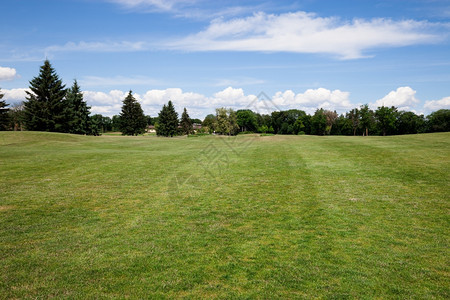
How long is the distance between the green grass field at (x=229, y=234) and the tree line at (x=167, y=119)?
52444mm

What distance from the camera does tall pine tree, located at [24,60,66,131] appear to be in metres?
56.2

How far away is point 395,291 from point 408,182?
8.13 meters

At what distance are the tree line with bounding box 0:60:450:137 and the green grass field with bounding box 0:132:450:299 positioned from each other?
172 ft

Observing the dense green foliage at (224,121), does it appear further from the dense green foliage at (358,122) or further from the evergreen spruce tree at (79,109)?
the evergreen spruce tree at (79,109)

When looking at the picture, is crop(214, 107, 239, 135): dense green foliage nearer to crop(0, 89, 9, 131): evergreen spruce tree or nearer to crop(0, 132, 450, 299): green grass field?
crop(0, 89, 9, 131): evergreen spruce tree

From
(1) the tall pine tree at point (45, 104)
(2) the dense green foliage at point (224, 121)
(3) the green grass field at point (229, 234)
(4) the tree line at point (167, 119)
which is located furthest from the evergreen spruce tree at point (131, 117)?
(3) the green grass field at point (229, 234)

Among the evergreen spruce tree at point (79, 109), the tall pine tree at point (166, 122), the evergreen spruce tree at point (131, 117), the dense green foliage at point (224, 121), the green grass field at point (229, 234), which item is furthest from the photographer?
the dense green foliage at point (224, 121)

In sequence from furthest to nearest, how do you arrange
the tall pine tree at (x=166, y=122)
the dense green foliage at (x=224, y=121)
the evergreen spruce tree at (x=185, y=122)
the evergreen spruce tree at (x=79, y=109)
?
the evergreen spruce tree at (x=185, y=122) → the dense green foliage at (x=224, y=121) → the tall pine tree at (x=166, y=122) → the evergreen spruce tree at (x=79, y=109)

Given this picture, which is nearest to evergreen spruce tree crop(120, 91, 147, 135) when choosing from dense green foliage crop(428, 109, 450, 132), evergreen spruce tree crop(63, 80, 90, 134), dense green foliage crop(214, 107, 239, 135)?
evergreen spruce tree crop(63, 80, 90, 134)

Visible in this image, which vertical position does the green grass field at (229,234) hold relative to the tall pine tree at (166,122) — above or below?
below

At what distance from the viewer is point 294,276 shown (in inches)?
199

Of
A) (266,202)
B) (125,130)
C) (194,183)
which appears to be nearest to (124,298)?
(266,202)

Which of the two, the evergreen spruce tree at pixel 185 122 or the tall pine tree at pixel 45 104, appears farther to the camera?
the evergreen spruce tree at pixel 185 122

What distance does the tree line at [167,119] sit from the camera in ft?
187
